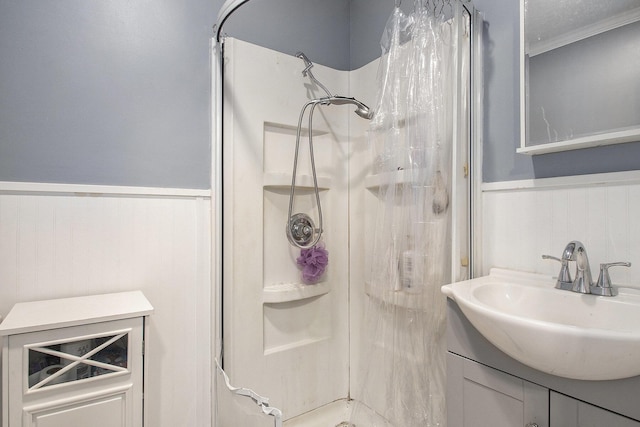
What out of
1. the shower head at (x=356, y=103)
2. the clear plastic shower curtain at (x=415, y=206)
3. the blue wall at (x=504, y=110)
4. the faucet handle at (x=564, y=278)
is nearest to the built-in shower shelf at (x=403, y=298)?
the clear plastic shower curtain at (x=415, y=206)

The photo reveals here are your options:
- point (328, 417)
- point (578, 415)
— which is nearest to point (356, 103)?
point (578, 415)

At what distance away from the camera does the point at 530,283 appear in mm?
1073

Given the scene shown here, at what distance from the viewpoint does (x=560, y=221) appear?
3.51 feet

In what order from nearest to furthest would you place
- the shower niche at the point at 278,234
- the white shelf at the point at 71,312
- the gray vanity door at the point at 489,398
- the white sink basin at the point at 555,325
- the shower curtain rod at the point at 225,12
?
the white sink basin at the point at 555,325 < the gray vanity door at the point at 489,398 < the white shelf at the point at 71,312 < the shower curtain rod at the point at 225,12 < the shower niche at the point at 278,234

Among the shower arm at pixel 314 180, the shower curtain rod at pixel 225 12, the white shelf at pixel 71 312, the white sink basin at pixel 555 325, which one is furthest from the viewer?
the shower arm at pixel 314 180

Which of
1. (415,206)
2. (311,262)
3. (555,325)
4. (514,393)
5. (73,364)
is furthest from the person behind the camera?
(311,262)

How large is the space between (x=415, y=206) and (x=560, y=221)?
1.45 feet

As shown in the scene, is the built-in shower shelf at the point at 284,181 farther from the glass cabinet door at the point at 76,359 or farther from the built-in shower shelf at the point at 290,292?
the glass cabinet door at the point at 76,359

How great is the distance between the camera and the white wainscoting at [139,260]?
1.14 m

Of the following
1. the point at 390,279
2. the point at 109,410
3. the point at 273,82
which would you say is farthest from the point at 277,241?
the point at 109,410

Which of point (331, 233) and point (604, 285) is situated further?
point (331, 233)

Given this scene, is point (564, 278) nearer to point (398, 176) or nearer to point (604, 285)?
point (604, 285)

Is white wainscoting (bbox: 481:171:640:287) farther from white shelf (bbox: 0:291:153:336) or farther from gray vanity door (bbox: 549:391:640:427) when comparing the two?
white shelf (bbox: 0:291:153:336)

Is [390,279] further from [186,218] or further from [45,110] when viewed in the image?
[45,110]
